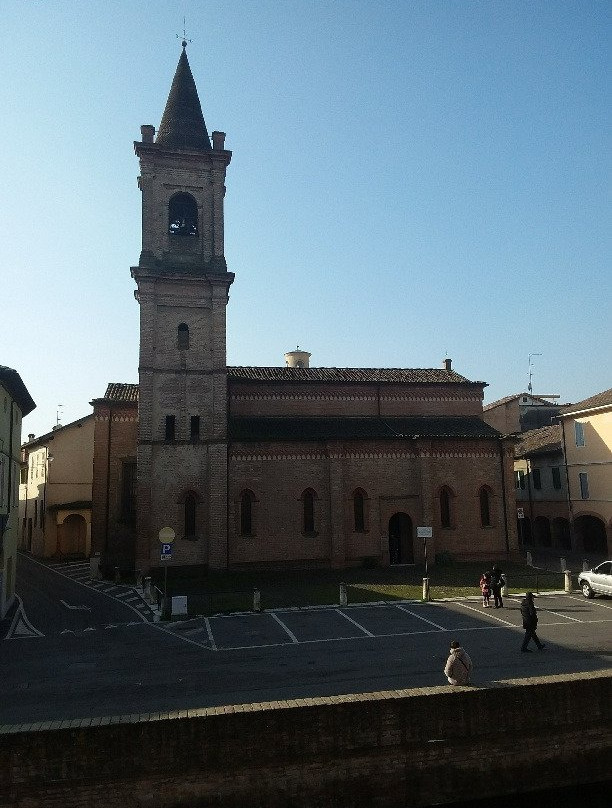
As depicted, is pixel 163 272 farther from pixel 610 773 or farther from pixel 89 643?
pixel 610 773

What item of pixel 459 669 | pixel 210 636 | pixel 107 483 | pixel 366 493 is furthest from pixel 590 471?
pixel 459 669

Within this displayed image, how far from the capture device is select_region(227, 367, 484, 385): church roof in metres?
34.6

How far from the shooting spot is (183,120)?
31.9 metres

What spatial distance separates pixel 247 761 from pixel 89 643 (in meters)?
10.1

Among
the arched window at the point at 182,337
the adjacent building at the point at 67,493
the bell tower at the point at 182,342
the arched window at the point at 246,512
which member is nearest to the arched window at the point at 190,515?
the bell tower at the point at 182,342

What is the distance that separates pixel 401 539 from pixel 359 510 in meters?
3.12

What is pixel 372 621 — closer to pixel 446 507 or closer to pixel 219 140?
pixel 446 507

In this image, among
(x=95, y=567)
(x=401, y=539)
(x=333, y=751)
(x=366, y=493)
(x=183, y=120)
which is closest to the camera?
(x=333, y=751)

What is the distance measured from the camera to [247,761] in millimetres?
9023

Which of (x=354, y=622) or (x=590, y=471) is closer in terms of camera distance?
(x=354, y=622)

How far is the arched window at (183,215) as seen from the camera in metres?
31.1

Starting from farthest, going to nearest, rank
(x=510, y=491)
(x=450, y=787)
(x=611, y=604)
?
1. (x=510, y=491)
2. (x=611, y=604)
3. (x=450, y=787)

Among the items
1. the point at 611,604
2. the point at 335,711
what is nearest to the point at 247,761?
the point at 335,711

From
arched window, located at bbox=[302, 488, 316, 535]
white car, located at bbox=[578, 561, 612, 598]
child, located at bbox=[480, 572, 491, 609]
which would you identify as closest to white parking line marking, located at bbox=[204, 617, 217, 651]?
child, located at bbox=[480, 572, 491, 609]
